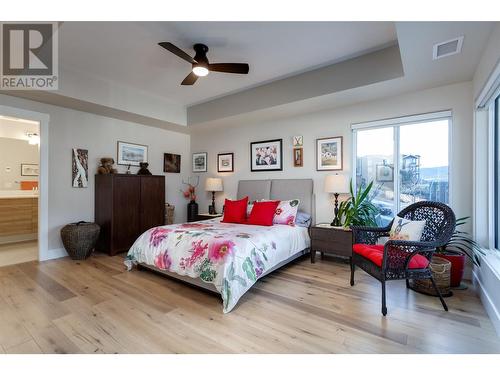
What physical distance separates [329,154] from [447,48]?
1.95m

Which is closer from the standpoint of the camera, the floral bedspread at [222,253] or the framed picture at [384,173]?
the floral bedspread at [222,253]

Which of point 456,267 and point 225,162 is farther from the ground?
point 225,162

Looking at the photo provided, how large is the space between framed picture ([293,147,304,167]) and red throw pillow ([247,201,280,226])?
928 millimetres

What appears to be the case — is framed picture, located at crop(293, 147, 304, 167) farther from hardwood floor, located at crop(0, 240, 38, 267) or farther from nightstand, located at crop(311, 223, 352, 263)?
hardwood floor, located at crop(0, 240, 38, 267)

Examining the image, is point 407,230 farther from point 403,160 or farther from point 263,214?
point 263,214

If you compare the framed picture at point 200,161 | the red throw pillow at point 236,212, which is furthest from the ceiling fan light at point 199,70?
the framed picture at point 200,161

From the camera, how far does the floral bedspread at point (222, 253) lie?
7.63ft

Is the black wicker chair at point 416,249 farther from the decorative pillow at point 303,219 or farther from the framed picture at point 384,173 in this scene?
the decorative pillow at point 303,219

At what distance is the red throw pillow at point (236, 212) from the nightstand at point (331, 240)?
1.06 meters

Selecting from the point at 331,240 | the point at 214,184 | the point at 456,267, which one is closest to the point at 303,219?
the point at 331,240

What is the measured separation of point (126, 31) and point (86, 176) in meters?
2.58

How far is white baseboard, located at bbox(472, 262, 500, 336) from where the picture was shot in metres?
1.91

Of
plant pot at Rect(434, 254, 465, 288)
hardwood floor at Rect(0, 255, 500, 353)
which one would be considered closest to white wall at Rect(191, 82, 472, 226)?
plant pot at Rect(434, 254, 465, 288)

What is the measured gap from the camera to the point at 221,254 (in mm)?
2406
